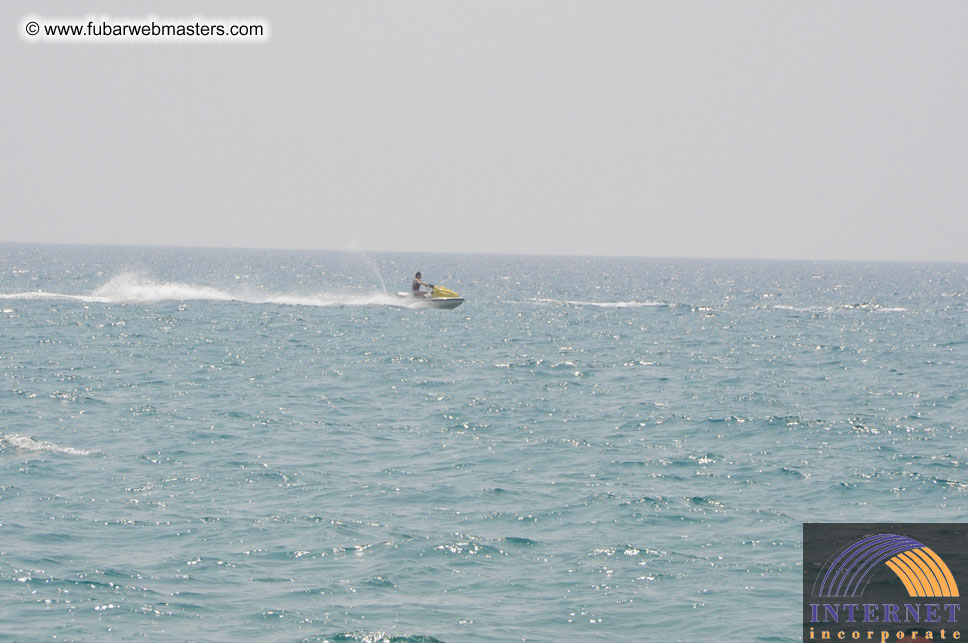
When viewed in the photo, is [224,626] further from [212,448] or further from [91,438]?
[91,438]

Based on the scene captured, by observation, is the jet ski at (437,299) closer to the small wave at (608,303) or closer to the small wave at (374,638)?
the small wave at (608,303)

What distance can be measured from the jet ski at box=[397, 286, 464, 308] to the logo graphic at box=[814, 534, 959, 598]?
4321cm

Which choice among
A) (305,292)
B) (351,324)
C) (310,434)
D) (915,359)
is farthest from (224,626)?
(305,292)

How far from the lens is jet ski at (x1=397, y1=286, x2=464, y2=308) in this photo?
59.8m

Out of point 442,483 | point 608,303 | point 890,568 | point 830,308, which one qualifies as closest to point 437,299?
point 608,303

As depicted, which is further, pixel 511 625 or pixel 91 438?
pixel 91 438

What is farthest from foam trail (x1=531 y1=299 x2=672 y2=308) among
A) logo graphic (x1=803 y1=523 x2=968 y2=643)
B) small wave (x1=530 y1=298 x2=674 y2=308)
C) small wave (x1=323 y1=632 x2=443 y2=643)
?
small wave (x1=323 y1=632 x2=443 y2=643)

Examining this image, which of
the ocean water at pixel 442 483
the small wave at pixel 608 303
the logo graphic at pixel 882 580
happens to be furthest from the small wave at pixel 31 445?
the small wave at pixel 608 303

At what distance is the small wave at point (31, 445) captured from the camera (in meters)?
23.0

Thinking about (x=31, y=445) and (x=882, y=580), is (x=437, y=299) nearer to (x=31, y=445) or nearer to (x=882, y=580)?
(x=31, y=445)

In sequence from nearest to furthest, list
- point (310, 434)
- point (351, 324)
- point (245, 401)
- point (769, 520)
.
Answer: point (769, 520) < point (310, 434) < point (245, 401) < point (351, 324)

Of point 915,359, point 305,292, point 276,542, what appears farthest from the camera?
point 305,292

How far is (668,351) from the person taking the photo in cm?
4841

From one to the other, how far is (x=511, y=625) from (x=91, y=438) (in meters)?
15.1
